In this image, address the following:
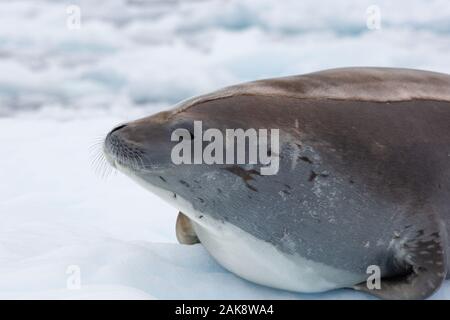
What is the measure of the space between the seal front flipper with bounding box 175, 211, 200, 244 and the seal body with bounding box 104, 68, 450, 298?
53cm

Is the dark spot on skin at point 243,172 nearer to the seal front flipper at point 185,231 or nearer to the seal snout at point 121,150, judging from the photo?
the seal snout at point 121,150

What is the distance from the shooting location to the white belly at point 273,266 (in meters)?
2.16

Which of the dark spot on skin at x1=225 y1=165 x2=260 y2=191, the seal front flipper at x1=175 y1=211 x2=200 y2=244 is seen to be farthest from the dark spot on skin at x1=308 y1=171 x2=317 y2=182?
the seal front flipper at x1=175 y1=211 x2=200 y2=244

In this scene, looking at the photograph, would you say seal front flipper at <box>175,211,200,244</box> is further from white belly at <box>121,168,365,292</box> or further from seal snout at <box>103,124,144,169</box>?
seal snout at <box>103,124,144,169</box>

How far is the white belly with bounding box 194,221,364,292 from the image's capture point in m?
2.16

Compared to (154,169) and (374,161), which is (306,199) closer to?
(374,161)

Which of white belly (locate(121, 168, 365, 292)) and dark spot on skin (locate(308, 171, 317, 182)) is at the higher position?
dark spot on skin (locate(308, 171, 317, 182))

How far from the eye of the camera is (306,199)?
2113mm

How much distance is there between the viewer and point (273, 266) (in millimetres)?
2191

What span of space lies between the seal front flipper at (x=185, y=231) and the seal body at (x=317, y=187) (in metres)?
0.53

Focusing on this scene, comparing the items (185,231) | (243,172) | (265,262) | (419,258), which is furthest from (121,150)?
(419,258)

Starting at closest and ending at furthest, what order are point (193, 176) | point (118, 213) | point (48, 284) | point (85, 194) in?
1. point (193, 176)
2. point (48, 284)
3. point (118, 213)
4. point (85, 194)

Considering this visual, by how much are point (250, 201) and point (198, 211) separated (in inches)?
7.2
